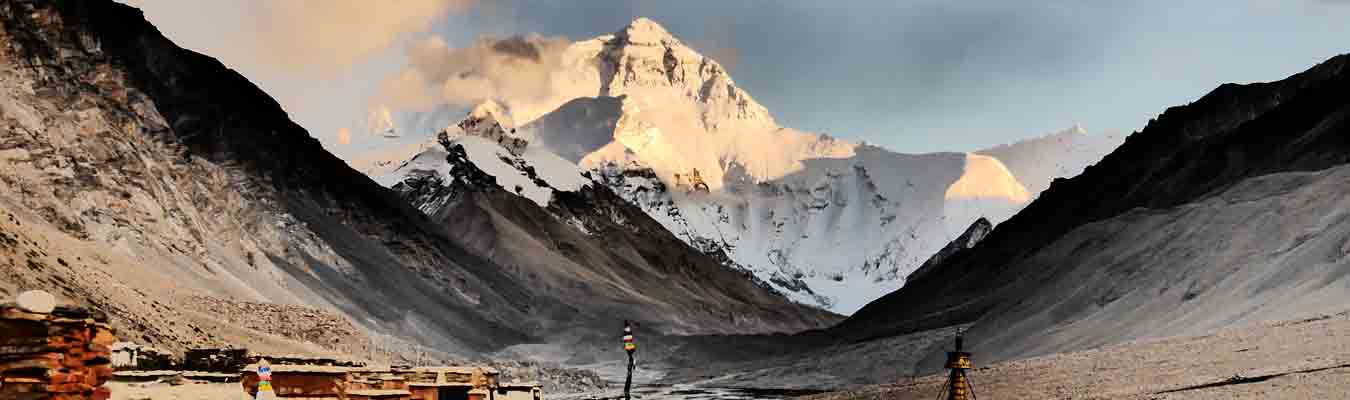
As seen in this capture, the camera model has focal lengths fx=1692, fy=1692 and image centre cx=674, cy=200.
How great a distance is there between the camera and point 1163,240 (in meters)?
85.8

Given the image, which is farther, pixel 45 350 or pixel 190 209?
pixel 190 209

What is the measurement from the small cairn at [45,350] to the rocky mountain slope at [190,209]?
3364cm

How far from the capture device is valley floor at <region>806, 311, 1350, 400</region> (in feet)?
97.3

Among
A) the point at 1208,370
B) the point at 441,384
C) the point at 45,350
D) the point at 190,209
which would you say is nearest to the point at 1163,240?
the point at 1208,370

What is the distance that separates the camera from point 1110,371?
1587 inches

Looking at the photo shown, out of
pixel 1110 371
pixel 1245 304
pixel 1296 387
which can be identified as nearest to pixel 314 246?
pixel 1245 304

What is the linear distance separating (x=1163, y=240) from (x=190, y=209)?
183 feet

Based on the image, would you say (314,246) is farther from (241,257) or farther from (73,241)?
(73,241)

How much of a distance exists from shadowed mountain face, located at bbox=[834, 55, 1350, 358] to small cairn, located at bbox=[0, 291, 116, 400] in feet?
152

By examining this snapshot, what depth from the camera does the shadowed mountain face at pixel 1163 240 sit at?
6619cm

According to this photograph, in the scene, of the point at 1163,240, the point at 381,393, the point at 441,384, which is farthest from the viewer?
the point at 1163,240

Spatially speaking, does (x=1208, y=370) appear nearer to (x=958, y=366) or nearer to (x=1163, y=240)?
(x=958, y=366)

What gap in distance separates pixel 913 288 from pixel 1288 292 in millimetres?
97044

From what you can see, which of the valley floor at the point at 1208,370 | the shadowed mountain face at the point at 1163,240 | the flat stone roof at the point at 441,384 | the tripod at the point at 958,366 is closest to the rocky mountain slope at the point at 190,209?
the valley floor at the point at 1208,370
